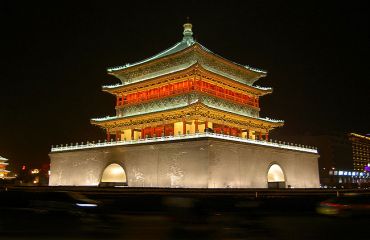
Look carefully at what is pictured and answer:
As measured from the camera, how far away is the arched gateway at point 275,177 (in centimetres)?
3963

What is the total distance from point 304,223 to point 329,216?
2.89 m

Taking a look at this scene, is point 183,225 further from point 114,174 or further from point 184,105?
point 114,174

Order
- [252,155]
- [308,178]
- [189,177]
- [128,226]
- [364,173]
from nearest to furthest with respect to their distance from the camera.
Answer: [128,226], [189,177], [252,155], [308,178], [364,173]

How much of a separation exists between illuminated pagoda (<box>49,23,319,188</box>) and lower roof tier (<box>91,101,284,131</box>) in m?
0.09

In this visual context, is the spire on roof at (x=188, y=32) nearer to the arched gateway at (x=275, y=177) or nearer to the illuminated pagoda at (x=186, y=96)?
the illuminated pagoda at (x=186, y=96)

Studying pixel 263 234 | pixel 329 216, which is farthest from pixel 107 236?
pixel 329 216

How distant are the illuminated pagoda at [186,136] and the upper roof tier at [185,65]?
0.31ft

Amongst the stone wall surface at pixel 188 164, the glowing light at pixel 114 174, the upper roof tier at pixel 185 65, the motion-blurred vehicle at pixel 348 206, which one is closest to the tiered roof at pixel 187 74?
the upper roof tier at pixel 185 65

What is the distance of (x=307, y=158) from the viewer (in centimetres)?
4347

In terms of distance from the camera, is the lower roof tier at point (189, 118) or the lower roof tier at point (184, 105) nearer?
the lower roof tier at point (189, 118)

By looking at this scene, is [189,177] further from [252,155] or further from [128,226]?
[128,226]

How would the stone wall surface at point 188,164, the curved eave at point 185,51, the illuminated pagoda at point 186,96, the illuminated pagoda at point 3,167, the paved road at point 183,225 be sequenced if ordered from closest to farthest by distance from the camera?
the paved road at point 183,225
the stone wall surface at point 188,164
the illuminated pagoda at point 186,96
the curved eave at point 185,51
the illuminated pagoda at point 3,167

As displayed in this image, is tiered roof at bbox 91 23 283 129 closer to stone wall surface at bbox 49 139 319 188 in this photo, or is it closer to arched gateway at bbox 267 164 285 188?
stone wall surface at bbox 49 139 319 188

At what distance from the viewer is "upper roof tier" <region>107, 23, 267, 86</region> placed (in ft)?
126
